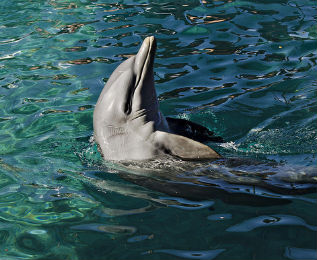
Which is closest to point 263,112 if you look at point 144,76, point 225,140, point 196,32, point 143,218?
point 225,140

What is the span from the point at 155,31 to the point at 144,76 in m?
4.47

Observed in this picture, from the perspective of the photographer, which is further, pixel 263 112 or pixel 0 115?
pixel 0 115

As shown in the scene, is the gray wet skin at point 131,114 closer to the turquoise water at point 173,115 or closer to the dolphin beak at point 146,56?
the dolphin beak at point 146,56

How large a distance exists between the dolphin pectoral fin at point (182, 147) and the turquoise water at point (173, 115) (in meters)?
0.13

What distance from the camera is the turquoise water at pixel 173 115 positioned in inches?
165

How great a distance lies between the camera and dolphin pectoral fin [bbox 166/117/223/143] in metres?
5.78

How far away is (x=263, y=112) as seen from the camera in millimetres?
6664

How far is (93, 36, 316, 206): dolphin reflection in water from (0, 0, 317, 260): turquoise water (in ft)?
0.07

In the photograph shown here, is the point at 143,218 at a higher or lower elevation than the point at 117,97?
lower

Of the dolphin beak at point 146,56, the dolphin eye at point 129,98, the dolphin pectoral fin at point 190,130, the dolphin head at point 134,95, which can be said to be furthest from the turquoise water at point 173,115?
the dolphin beak at point 146,56

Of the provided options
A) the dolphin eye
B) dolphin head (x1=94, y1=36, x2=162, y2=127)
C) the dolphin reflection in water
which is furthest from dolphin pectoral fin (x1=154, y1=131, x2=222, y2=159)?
the dolphin eye

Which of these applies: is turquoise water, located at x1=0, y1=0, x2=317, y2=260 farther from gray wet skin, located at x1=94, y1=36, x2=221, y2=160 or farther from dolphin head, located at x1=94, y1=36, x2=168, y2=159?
dolphin head, located at x1=94, y1=36, x2=168, y2=159

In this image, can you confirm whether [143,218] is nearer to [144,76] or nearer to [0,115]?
[144,76]

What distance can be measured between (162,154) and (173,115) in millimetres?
1727
